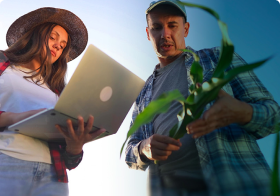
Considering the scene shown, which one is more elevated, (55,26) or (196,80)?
(55,26)

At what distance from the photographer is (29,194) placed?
3.21 feet

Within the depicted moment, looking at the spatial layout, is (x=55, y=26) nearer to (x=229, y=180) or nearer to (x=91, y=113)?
(x=91, y=113)

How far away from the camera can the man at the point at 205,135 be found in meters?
0.69

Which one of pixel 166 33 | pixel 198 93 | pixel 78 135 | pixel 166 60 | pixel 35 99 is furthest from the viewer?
pixel 166 60

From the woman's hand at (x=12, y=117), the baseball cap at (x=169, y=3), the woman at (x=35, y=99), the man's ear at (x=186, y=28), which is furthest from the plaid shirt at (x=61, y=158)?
the man's ear at (x=186, y=28)

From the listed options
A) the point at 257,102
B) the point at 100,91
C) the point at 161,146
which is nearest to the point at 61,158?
the point at 100,91

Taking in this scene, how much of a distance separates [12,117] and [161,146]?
632 mm

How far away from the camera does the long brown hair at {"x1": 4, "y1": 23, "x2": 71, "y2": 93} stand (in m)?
1.29

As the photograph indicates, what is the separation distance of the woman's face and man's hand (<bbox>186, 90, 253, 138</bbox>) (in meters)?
1.02

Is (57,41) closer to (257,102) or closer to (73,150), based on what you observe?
(73,150)

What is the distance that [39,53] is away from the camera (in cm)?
135

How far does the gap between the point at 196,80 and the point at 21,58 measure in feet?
3.28

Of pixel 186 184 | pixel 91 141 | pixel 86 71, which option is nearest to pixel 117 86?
pixel 86 71

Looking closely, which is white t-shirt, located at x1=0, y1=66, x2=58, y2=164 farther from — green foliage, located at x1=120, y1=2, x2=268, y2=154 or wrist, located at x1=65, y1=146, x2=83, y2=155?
green foliage, located at x1=120, y1=2, x2=268, y2=154
